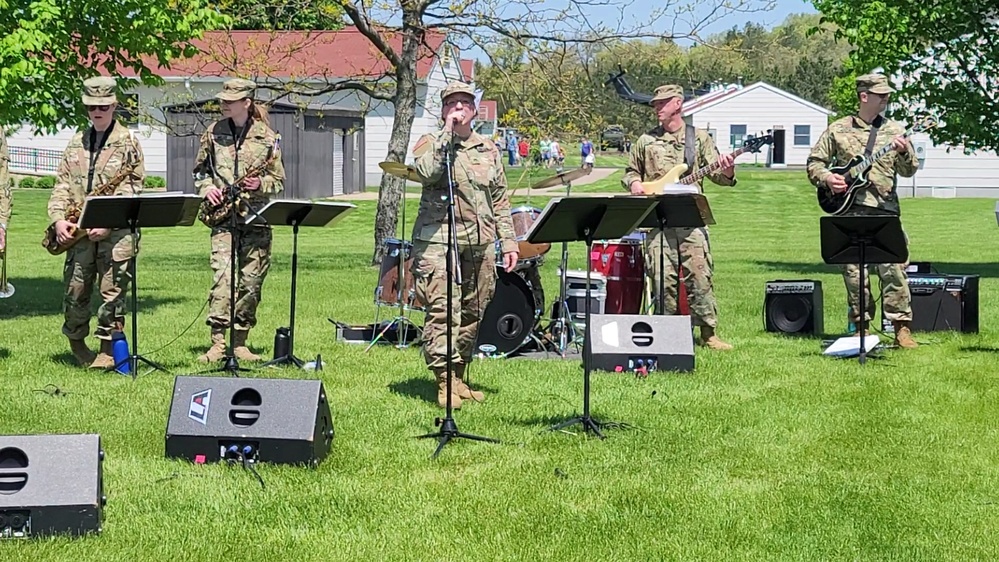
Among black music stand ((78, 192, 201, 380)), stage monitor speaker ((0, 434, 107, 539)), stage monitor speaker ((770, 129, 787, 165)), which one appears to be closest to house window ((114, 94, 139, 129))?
black music stand ((78, 192, 201, 380))

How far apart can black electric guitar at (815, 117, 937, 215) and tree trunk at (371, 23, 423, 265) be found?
28.2 feet

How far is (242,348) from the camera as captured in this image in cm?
1144

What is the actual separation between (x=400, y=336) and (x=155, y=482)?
205 inches

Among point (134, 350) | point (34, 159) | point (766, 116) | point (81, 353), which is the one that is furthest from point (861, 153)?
point (766, 116)

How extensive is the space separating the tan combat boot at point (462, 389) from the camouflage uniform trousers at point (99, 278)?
2858 mm

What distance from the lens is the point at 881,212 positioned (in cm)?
1172

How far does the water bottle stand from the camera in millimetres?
11031

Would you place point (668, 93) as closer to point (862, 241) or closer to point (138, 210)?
point (862, 241)

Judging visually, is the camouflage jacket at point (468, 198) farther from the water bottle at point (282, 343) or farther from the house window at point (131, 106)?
the house window at point (131, 106)

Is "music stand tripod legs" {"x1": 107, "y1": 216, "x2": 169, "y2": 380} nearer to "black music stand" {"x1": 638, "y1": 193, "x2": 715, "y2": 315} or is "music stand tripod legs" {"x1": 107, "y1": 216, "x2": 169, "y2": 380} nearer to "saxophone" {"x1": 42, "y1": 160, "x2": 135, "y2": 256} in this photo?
"saxophone" {"x1": 42, "y1": 160, "x2": 135, "y2": 256}

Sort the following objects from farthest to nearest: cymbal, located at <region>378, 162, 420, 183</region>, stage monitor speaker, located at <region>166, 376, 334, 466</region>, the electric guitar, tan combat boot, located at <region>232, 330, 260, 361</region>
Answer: the electric guitar → tan combat boot, located at <region>232, 330, 260, 361</region> → cymbal, located at <region>378, 162, 420, 183</region> → stage monitor speaker, located at <region>166, 376, 334, 466</region>

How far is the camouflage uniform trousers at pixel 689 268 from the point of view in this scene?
39.4 feet

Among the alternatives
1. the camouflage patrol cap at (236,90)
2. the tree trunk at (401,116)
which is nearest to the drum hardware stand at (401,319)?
the camouflage patrol cap at (236,90)

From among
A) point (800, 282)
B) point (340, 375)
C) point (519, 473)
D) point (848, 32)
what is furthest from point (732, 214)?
point (519, 473)
